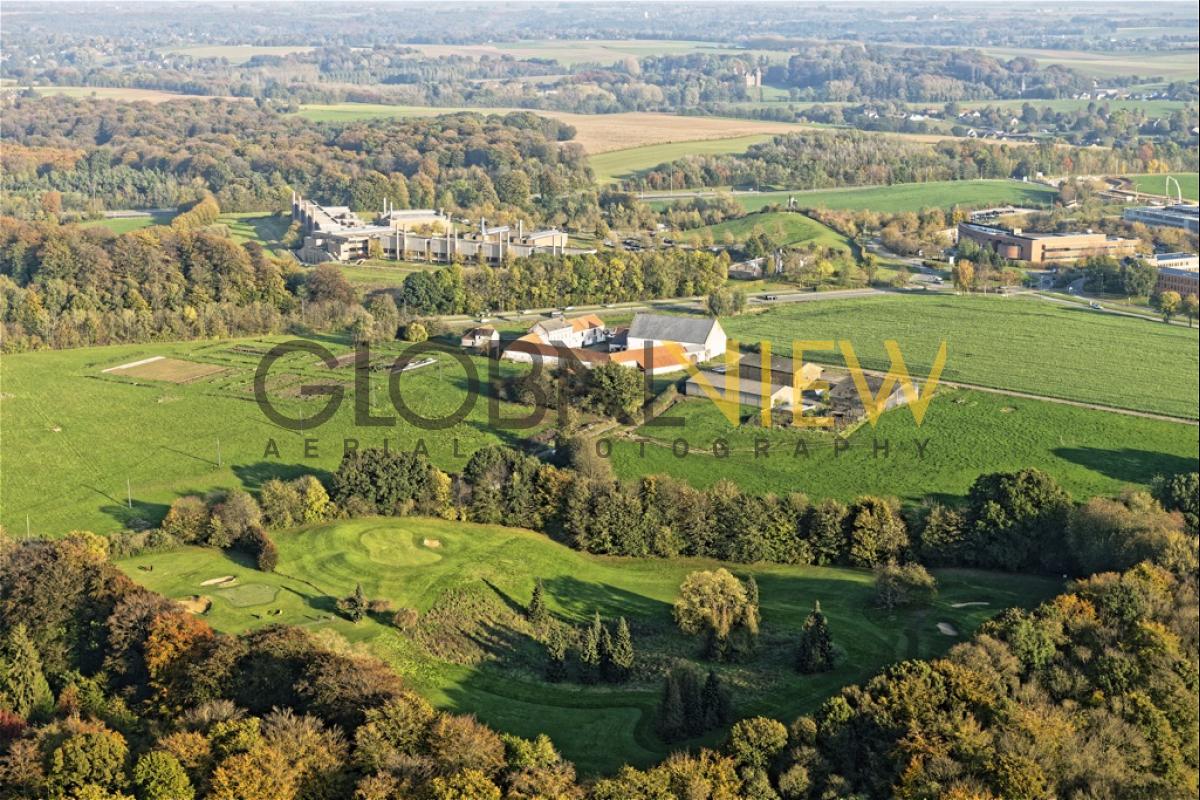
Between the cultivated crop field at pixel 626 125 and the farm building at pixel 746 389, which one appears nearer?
the farm building at pixel 746 389

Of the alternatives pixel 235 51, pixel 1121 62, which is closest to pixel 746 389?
pixel 1121 62

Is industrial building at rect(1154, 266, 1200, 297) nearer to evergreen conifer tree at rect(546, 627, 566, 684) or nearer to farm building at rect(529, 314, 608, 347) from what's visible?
farm building at rect(529, 314, 608, 347)

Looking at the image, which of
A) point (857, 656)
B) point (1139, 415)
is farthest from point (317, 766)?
point (1139, 415)

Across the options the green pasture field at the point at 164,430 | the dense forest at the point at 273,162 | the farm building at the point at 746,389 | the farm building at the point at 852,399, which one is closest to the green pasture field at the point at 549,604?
the green pasture field at the point at 164,430

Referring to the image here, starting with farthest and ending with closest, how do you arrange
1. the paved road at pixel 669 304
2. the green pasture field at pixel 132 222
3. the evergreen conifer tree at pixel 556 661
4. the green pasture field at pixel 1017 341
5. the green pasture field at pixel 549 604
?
the green pasture field at pixel 132 222 < the paved road at pixel 669 304 < the green pasture field at pixel 1017 341 < the evergreen conifer tree at pixel 556 661 < the green pasture field at pixel 549 604

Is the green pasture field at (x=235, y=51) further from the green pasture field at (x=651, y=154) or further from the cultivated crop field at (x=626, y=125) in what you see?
the green pasture field at (x=651, y=154)

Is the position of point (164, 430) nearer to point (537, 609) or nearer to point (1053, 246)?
point (537, 609)
